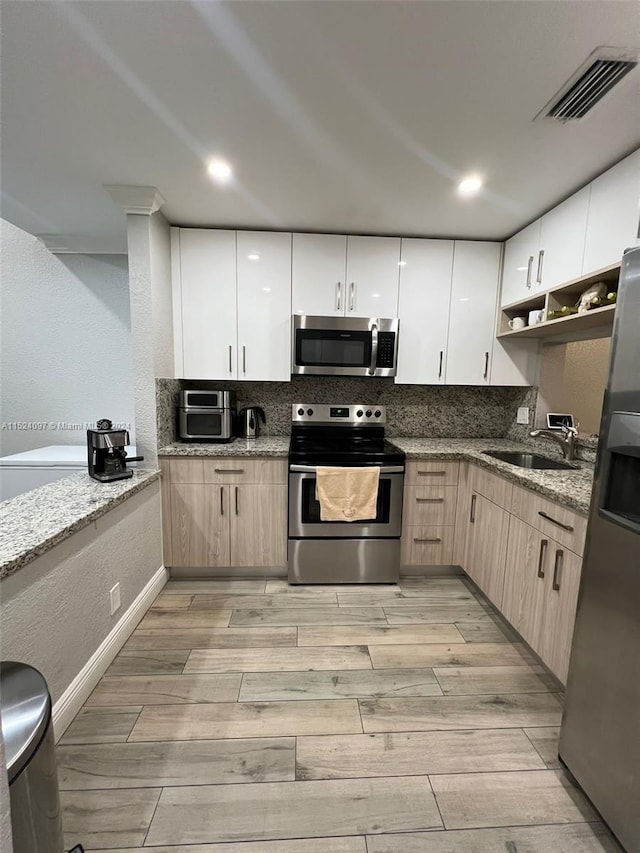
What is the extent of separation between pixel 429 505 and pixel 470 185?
76.4 inches

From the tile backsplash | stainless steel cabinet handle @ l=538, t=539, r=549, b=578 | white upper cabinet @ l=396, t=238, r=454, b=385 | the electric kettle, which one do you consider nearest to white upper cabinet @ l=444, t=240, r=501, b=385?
white upper cabinet @ l=396, t=238, r=454, b=385

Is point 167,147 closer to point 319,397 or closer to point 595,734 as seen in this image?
point 319,397

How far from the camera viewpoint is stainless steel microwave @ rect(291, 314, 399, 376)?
255cm

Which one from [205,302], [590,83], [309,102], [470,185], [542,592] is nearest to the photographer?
[590,83]

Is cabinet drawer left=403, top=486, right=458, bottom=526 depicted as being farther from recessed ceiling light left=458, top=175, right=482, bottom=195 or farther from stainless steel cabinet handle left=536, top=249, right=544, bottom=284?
recessed ceiling light left=458, top=175, right=482, bottom=195

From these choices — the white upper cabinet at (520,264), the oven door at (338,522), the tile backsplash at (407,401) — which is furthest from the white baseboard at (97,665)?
the white upper cabinet at (520,264)

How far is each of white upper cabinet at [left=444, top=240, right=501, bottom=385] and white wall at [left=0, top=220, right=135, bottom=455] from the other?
8.71 feet

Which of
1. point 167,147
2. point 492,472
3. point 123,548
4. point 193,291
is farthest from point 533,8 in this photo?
point 123,548

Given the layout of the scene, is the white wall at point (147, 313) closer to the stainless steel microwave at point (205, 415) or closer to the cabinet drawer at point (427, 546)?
the stainless steel microwave at point (205, 415)

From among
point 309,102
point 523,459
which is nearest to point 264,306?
point 309,102

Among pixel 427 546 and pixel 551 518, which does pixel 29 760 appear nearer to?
Result: pixel 551 518

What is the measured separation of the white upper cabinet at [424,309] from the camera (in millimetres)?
2639

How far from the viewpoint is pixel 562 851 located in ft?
3.55

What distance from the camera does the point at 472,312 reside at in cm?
271
